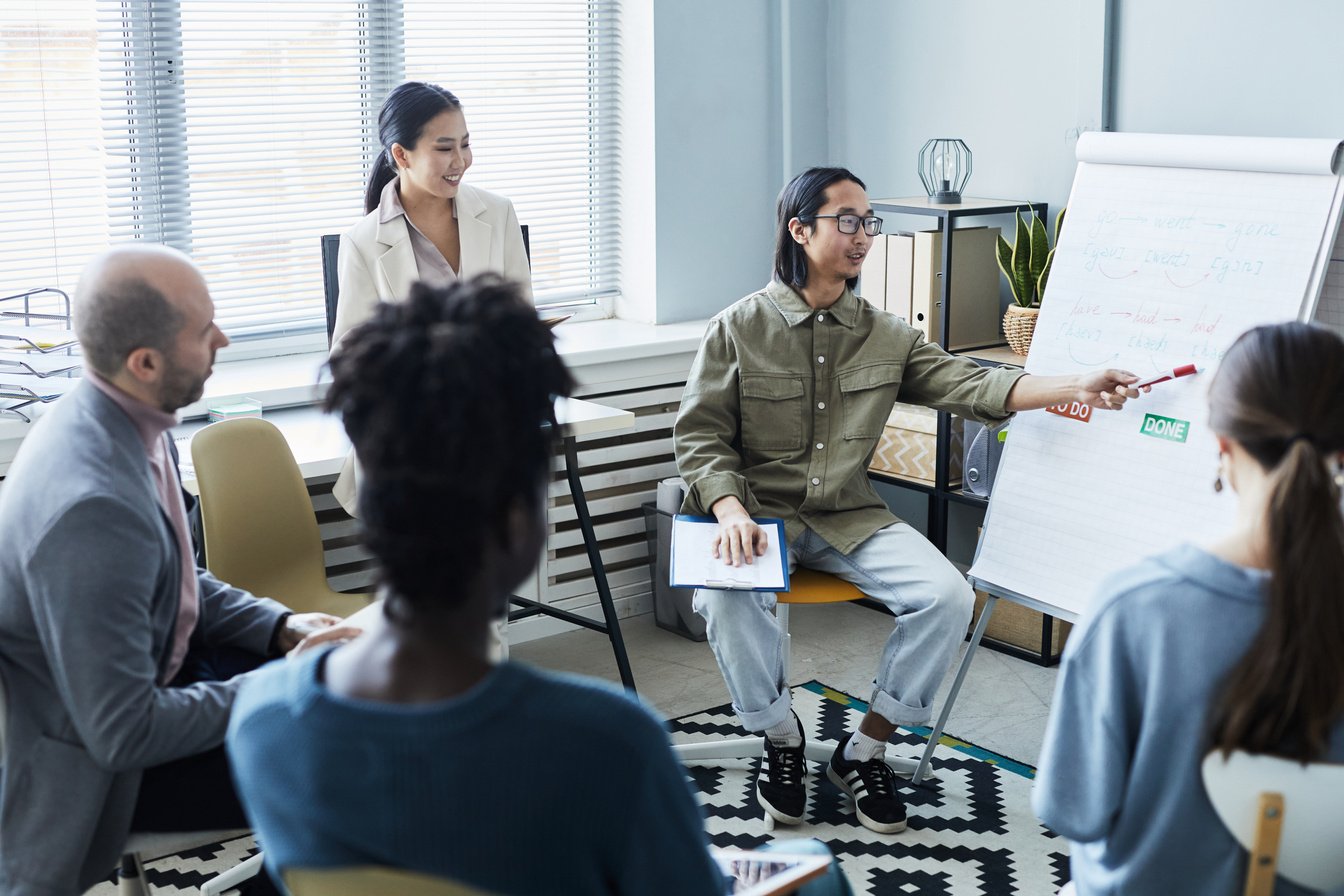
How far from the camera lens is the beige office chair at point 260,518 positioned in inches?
97.3

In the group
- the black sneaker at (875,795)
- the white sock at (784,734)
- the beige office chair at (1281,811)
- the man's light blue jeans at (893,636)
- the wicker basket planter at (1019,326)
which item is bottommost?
the black sneaker at (875,795)

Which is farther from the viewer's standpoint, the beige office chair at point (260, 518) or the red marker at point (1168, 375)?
the beige office chair at point (260, 518)

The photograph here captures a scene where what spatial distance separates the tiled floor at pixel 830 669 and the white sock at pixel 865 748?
0.44 metres

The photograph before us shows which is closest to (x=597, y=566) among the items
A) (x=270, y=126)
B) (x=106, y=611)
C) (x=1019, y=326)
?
(x=1019, y=326)

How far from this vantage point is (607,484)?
3.82 m

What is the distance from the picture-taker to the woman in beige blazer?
299cm

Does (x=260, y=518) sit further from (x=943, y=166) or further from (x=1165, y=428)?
(x=943, y=166)

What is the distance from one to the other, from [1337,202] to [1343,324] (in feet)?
0.77

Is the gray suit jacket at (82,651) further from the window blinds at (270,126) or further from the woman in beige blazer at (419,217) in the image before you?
the window blinds at (270,126)

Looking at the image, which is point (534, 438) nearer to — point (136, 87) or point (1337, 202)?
point (1337, 202)

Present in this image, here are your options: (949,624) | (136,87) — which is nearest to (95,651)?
(949,624)

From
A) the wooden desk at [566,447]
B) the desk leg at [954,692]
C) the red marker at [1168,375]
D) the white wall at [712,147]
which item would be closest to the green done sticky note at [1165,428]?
the red marker at [1168,375]

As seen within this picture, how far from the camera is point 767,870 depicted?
4.47 ft

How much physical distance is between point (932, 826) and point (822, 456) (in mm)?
765
